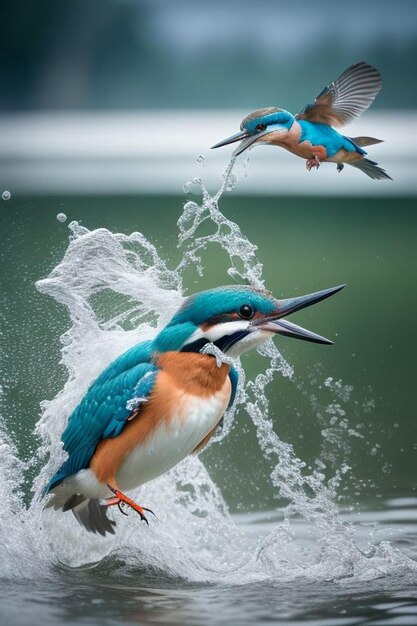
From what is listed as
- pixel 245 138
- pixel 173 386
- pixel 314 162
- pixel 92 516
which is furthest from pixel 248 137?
pixel 92 516

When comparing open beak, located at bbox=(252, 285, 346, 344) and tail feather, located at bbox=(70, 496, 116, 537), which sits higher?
open beak, located at bbox=(252, 285, 346, 344)

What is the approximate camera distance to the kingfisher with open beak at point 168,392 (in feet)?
6.13

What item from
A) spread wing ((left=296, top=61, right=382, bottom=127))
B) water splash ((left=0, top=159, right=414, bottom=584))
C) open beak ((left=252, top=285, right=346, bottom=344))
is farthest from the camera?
water splash ((left=0, top=159, right=414, bottom=584))

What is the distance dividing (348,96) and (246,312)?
37 centimetres

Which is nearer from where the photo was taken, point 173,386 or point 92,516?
point 173,386

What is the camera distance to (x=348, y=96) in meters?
1.97

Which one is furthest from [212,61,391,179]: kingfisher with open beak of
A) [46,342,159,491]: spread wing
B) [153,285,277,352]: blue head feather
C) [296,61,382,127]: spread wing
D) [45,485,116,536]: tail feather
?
[45,485,116,536]: tail feather

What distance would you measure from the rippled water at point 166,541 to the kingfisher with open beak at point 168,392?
5.2 inches

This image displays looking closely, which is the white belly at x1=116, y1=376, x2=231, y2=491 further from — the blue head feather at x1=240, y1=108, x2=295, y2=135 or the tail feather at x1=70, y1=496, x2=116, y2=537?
the blue head feather at x1=240, y1=108, x2=295, y2=135

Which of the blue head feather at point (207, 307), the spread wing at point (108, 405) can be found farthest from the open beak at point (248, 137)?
the spread wing at point (108, 405)

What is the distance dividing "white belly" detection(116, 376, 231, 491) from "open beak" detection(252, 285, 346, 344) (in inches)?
5.4

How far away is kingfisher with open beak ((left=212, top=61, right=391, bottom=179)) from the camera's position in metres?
1.95

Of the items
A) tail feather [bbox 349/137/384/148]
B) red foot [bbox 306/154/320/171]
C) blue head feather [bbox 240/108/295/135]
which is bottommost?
red foot [bbox 306/154/320/171]

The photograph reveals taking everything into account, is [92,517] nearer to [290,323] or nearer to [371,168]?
[290,323]
